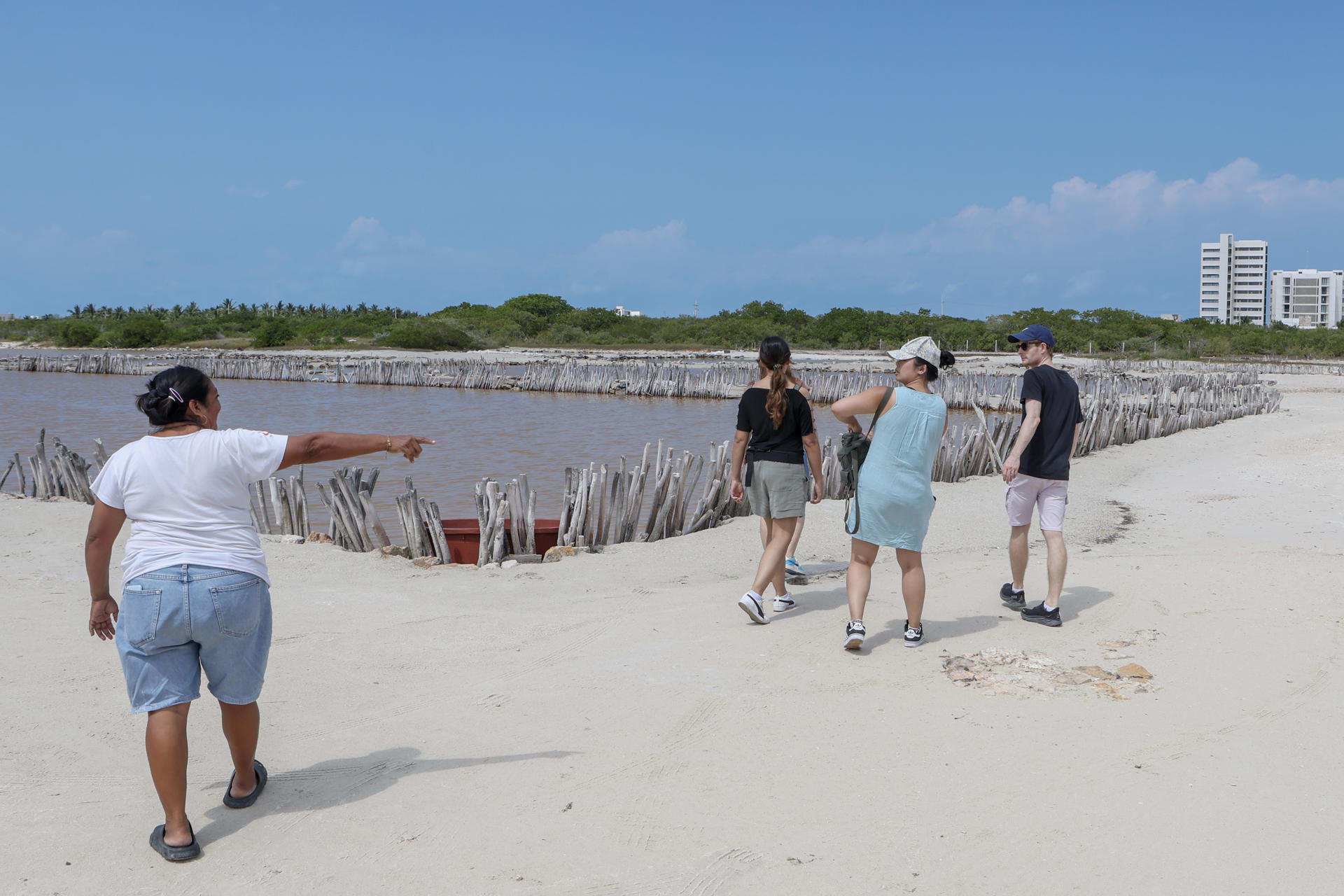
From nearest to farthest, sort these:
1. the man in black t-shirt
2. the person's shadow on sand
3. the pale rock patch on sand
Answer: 1. the person's shadow on sand
2. the pale rock patch on sand
3. the man in black t-shirt

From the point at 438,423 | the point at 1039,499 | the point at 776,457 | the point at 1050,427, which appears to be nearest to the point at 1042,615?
the point at 1039,499

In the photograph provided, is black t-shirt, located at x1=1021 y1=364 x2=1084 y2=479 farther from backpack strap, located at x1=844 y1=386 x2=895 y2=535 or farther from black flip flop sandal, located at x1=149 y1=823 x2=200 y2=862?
black flip flop sandal, located at x1=149 y1=823 x2=200 y2=862

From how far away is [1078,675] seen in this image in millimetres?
3695

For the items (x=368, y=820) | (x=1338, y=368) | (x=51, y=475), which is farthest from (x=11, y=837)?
(x=1338, y=368)

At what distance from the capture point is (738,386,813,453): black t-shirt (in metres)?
4.38

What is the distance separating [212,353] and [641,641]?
44.9 m

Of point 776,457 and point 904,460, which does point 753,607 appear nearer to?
point 776,457

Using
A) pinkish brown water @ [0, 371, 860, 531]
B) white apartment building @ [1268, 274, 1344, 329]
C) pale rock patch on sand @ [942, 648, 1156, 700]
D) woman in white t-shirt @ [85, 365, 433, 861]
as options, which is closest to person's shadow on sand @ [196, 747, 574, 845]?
woman in white t-shirt @ [85, 365, 433, 861]

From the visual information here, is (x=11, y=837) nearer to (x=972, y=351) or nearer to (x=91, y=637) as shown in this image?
(x=91, y=637)

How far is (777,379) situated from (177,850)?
9.46 ft

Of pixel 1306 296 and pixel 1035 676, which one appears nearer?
pixel 1035 676

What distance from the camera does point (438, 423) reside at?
17625 mm

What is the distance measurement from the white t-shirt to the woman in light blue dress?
216cm

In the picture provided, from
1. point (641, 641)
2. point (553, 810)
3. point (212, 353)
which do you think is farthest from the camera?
point (212, 353)
